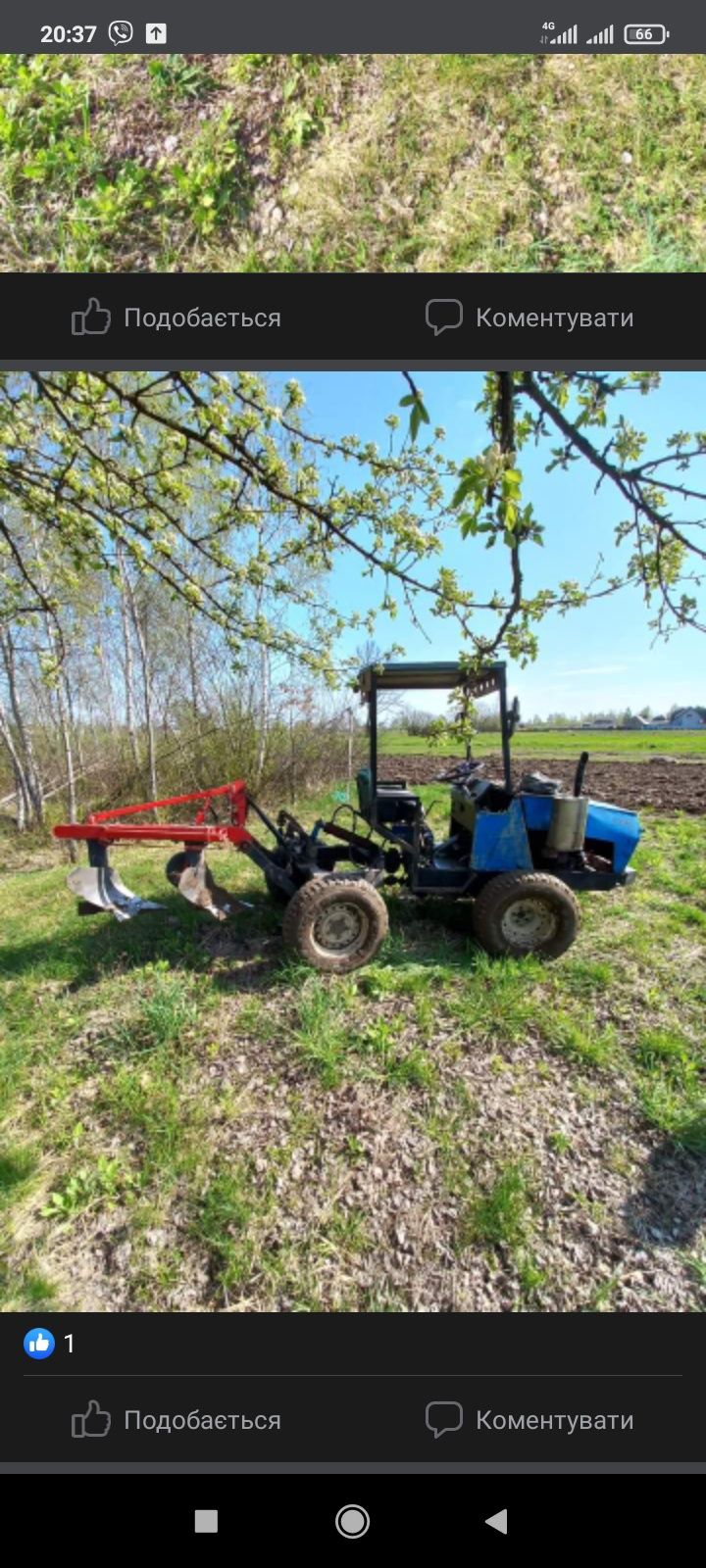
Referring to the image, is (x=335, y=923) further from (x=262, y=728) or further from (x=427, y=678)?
(x=262, y=728)

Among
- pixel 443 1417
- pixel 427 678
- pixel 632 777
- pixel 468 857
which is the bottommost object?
pixel 443 1417

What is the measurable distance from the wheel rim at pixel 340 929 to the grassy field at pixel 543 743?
1.14 metres

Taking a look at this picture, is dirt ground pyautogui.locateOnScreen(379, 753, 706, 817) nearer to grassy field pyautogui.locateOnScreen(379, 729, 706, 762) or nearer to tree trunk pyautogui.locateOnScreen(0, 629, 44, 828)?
grassy field pyautogui.locateOnScreen(379, 729, 706, 762)

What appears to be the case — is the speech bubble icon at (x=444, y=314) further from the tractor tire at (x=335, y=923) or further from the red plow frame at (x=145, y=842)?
the tractor tire at (x=335, y=923)

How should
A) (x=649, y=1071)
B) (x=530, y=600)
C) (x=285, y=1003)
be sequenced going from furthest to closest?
(x=285, y=1003)
(x=649, y=1071)
(x=530, y=600)

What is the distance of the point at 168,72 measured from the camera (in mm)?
1501

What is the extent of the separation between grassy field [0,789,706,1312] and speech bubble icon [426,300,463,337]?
8.92 ft

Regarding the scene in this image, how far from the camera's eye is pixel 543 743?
14.5ft

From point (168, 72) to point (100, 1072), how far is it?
378 centimetres

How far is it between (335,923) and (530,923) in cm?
128
